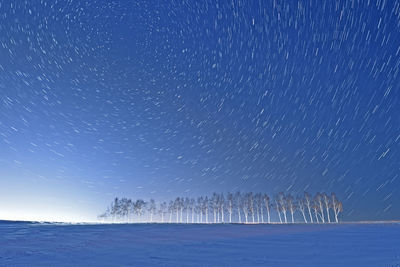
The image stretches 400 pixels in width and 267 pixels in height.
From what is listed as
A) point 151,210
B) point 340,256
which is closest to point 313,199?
point 151,210

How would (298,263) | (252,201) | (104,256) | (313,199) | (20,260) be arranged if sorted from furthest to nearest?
(252,201)
(313,199)
(104,256)
(20,260)
(298,263)

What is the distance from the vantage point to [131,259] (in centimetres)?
1084

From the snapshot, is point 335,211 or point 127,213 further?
point 127,213

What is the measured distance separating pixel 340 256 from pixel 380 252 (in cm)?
208

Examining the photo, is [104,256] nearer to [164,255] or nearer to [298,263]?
[164,255]

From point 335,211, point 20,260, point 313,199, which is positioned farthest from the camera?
point 313,199

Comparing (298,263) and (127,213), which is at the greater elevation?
(127,213)

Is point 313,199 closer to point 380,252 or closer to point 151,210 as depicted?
point 151,210

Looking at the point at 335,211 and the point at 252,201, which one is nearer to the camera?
the point at 335,211

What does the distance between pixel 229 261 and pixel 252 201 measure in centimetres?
9560

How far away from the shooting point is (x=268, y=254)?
1177 cm

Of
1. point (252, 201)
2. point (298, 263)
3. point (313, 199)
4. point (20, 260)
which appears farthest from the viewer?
point (252, 201)

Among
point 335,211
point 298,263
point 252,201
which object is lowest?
point 298,263

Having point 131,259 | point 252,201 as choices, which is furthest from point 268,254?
point 252,201
